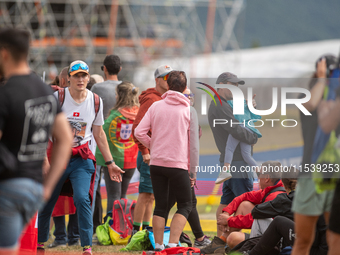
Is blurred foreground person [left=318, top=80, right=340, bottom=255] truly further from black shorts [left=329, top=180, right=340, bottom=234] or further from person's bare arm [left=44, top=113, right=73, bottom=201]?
person's bare arm [left=44, top=113, right=73, bottom=201]

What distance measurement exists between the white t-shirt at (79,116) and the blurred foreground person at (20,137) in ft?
6.66

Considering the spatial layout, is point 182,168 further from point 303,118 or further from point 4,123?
point 4,123

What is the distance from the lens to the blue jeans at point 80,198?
4.82m

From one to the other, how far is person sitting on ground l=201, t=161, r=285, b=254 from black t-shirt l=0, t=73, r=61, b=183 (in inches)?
107

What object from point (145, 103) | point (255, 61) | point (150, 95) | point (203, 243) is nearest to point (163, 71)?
point (150, 95)

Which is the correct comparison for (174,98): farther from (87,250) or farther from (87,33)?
(87,33)

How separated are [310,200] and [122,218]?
336 centimetres

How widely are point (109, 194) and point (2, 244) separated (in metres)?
3.77

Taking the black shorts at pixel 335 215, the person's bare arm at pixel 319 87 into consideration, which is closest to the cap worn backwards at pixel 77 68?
the person's bare arm at pixel 319 87

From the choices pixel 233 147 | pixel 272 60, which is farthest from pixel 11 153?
pixel 272 60

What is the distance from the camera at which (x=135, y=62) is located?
34.8m

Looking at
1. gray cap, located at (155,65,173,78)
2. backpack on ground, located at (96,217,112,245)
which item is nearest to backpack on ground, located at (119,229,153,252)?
backpack on ground, located at (96,217,112,245)

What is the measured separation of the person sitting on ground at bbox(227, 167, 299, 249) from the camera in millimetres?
4590

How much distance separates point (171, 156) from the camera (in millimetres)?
4914
